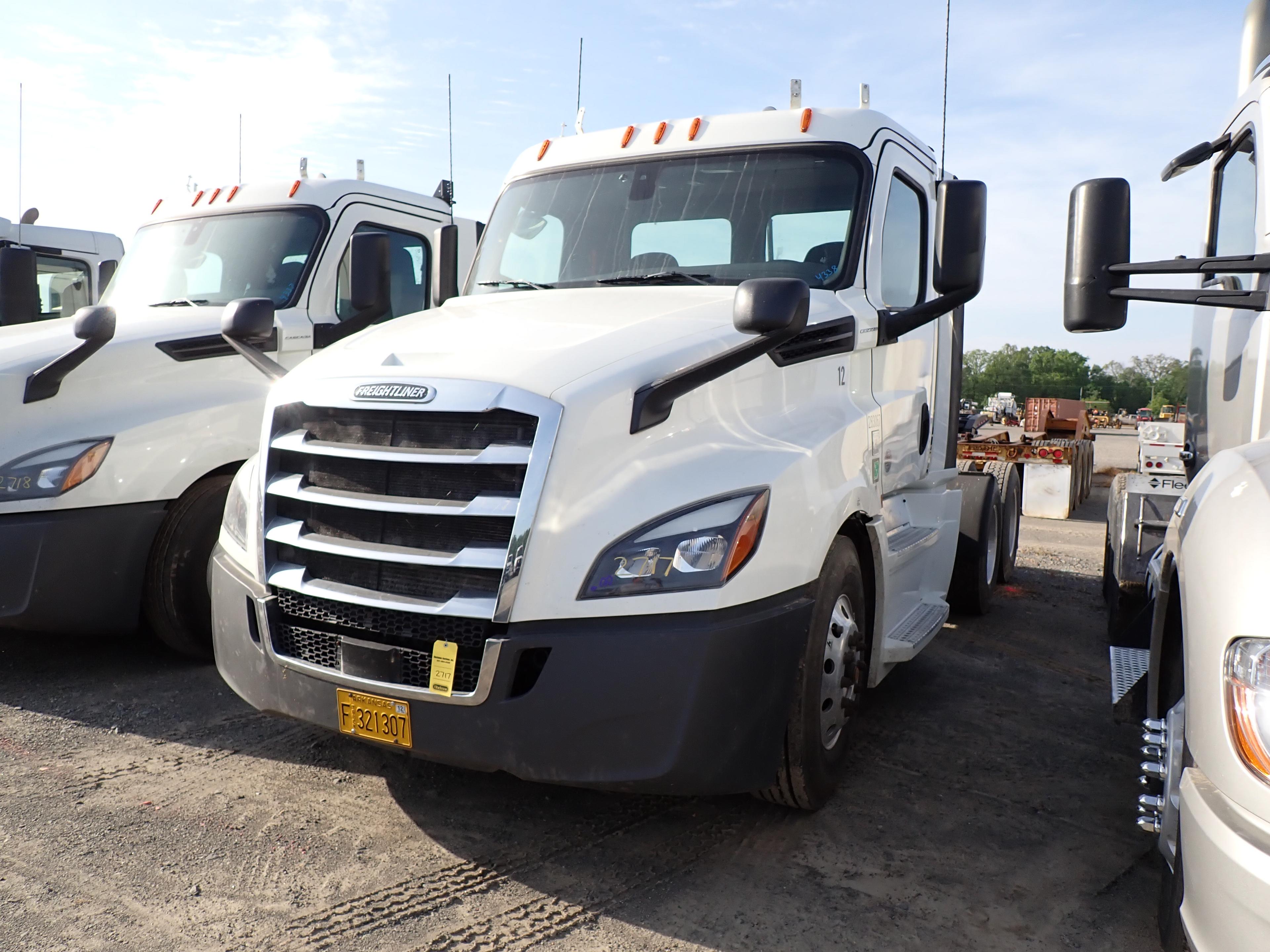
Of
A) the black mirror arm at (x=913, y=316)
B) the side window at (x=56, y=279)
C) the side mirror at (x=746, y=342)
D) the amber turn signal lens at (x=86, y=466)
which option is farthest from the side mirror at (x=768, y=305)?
the side window at (x=56, y=279)

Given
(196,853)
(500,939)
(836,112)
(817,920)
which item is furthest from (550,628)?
(836,112)

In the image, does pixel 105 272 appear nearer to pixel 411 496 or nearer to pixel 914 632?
pixel 411 496

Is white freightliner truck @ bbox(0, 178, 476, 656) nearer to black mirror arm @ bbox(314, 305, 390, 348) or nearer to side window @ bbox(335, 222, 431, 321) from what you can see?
black mirror arm @ bbox(314, 305, 390, 348)

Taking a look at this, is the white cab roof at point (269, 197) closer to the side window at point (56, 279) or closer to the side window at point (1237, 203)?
the side window at point (56, 279)

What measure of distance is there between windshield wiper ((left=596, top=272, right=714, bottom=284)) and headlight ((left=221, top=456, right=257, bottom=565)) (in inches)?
66.1

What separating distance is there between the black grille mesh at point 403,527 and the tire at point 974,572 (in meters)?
4.35

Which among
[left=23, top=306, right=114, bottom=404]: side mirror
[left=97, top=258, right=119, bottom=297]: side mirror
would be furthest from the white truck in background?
[left=23, top=306, right=114, bottom=404]: side mirror

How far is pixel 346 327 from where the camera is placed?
5.70 m

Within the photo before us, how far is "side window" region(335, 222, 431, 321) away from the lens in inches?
270

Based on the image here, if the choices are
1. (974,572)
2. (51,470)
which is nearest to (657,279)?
(51,470)

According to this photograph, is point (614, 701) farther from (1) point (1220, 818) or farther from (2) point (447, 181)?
(2) point (447, 181)

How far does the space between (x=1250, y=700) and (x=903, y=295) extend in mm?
3111

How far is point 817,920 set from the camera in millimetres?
2963

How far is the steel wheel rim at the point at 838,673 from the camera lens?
362 cm
